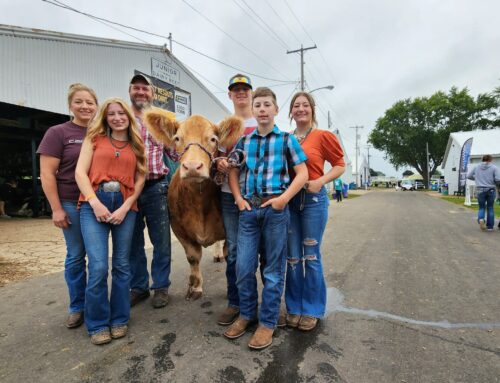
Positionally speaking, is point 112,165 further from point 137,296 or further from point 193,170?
point 137,296

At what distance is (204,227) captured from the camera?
342cm

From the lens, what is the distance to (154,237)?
3535 mm

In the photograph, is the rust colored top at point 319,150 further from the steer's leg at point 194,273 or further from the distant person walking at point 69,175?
the distant person walking at point 69,175

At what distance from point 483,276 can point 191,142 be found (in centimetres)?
432

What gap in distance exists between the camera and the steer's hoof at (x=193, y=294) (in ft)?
12.2

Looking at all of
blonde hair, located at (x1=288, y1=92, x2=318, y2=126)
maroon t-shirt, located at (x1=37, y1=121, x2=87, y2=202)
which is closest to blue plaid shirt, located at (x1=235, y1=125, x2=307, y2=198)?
blonde hair, located at (x1=288, y1=92, x2=318, y2=126)

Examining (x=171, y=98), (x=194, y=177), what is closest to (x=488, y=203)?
(x=194, y=177)

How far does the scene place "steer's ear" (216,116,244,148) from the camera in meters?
2.98

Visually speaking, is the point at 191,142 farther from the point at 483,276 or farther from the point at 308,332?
the point at 483,276

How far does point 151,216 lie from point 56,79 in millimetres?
9164

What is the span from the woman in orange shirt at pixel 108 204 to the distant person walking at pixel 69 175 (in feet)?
0.84

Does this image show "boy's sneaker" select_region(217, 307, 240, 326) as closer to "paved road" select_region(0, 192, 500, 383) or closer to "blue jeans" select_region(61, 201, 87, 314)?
"paved road" select_region(0, 192, 500, 383)

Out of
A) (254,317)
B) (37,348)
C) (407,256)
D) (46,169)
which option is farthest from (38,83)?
(407,256)

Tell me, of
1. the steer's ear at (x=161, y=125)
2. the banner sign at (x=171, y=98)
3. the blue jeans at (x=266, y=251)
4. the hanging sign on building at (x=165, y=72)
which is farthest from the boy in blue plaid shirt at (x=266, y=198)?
the hanging sign on building at (x=165, y=72)
